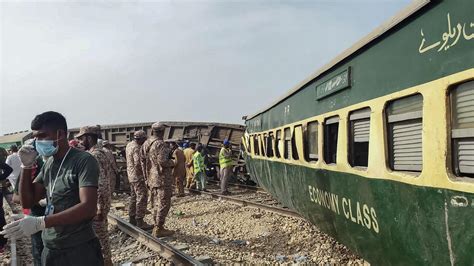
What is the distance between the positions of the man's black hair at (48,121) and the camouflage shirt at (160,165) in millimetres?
4274

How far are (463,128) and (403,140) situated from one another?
75 centimetres

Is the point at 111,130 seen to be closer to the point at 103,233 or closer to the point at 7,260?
the point at 7,260

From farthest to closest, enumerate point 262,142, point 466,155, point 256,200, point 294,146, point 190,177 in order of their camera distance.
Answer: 1. point 190,177
2. point 256,200
3. point 262,142
4. point 294,146
5. point 466,155

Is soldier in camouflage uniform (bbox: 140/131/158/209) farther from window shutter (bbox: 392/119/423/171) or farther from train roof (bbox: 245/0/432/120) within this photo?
window shutter (bbox: 392/119/423/171)

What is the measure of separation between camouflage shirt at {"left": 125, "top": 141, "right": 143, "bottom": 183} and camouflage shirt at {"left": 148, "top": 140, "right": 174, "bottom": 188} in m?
0.60

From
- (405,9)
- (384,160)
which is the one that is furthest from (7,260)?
(405,9)

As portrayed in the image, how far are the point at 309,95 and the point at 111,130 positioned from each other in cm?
1627

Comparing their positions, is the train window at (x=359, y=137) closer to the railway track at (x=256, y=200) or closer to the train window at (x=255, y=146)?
the railway track at (x=256, y=200)

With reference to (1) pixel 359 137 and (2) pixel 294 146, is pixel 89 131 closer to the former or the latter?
(2) pixel 294 146

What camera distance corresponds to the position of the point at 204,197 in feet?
42.9

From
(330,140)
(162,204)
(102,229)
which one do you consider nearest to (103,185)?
(102,229)

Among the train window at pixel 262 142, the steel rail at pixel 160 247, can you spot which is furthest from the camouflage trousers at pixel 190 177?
the steel rail at pixel 160 247

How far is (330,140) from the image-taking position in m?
5.15

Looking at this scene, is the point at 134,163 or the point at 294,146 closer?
the point at 294,146
